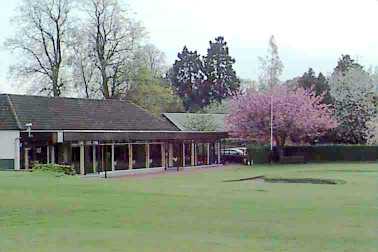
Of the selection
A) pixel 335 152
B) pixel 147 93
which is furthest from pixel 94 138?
pixel 147 93

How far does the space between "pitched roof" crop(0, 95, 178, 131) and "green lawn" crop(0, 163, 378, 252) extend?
2650 centimetres

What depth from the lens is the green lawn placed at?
11469 millimetres

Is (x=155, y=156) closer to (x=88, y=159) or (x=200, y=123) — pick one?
(x=88, y=159)

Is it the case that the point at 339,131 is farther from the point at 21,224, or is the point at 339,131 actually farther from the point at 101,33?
the point at 21,224

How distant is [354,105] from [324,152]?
25.4 feet

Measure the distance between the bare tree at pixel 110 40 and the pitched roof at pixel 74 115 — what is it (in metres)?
10.1

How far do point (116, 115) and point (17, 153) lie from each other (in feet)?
46.9

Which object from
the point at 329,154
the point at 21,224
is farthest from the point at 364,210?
the point at 329,154

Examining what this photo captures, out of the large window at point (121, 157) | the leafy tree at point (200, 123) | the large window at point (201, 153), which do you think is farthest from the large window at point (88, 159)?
the leafy tree at point (200, 123)

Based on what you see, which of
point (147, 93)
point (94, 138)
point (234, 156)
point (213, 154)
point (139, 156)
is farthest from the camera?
point (147, 93)

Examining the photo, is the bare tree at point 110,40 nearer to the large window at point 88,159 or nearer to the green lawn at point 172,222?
the large window at point 88,159

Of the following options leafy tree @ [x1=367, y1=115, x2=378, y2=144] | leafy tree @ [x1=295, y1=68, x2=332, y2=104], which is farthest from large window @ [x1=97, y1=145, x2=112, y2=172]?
leafy tree @ [x1=295, y1=68, x2=332, y2=104]

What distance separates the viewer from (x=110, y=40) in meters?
71.8

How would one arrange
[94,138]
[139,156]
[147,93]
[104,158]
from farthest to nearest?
[147,93] → [139,156] → [104,158] → [94,138]
